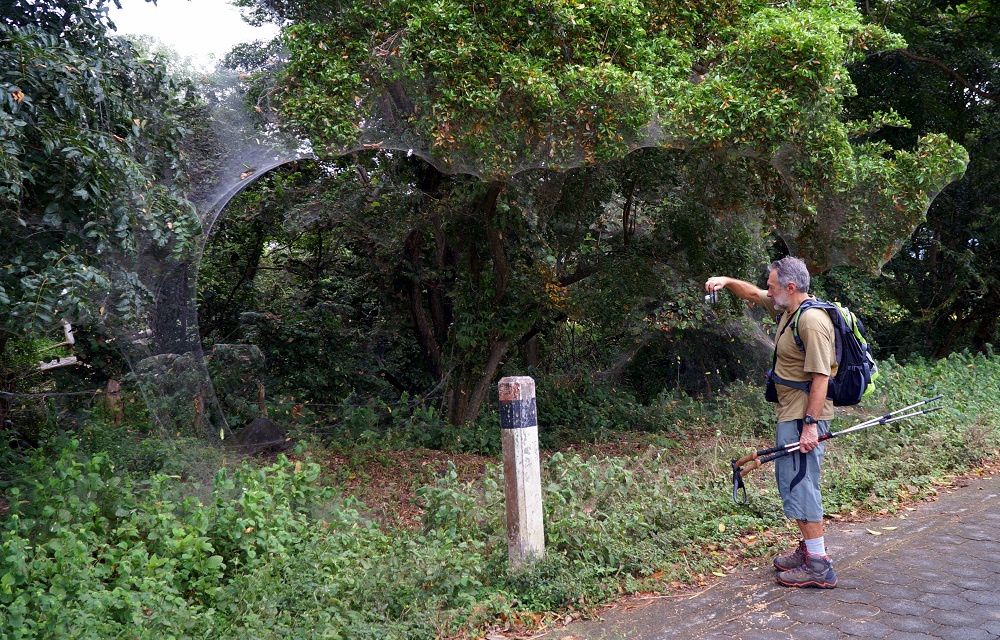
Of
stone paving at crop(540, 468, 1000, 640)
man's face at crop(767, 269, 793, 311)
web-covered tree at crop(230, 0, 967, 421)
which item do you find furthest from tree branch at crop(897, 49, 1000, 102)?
man's face at crop(767, 269, 793, 311)

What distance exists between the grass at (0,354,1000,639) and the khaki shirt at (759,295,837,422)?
1.15 meters

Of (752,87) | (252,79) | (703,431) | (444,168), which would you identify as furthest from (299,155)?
(703,431)

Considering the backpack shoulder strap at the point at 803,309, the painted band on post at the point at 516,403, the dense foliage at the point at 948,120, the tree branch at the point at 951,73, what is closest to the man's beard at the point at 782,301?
the backpack shoulder strap at the point at 803,309

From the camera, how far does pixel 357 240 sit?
34.2 feet

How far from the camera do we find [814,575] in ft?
14.1

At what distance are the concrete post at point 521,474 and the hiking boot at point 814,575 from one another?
1.42 m

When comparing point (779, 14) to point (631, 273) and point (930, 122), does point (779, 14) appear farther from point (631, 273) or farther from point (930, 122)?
point (930, 122)

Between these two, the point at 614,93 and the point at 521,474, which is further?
the point at 614,93

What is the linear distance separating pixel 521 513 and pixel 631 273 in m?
5.81

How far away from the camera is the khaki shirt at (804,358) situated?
4.20 metres

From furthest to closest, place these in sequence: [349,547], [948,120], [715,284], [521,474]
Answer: [948,120] → [349,547] → [715,284] → [521,474]

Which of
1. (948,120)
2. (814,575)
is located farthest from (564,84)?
(948,120)

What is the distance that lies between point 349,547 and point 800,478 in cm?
272

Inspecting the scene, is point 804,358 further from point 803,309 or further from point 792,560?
point 792,560
